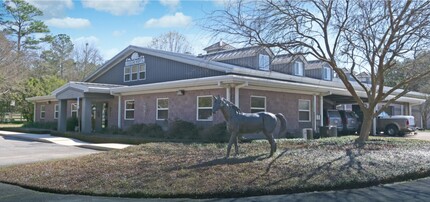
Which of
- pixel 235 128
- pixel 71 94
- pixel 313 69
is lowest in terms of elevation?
pixel 235 128

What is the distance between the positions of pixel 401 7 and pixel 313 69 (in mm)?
14814

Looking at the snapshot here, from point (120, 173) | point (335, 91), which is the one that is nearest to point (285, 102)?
point (335, 91)

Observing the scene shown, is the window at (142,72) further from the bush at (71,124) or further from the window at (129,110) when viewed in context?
the bush at (71,124)

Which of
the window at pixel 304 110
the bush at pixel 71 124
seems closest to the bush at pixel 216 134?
the window at pixel 304 110

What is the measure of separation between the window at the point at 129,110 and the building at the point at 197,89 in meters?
0.03

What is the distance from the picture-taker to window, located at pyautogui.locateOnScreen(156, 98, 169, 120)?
67.1 ft

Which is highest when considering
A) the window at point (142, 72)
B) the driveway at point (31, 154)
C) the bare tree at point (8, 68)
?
the bare tree at point (8, 68)

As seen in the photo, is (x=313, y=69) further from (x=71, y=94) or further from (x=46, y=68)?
(x=46, y=68)

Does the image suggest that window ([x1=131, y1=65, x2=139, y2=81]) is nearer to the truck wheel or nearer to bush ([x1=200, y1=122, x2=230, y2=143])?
bush ([x1=200, y1=122, x2=230, y2=143])

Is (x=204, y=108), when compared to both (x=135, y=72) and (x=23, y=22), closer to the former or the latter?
(x=135, y=72)

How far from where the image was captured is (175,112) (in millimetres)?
19797

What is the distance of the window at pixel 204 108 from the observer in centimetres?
1836

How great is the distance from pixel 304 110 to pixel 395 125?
24.5 feet

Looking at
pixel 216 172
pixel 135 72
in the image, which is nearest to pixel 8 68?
pixel 135 72
